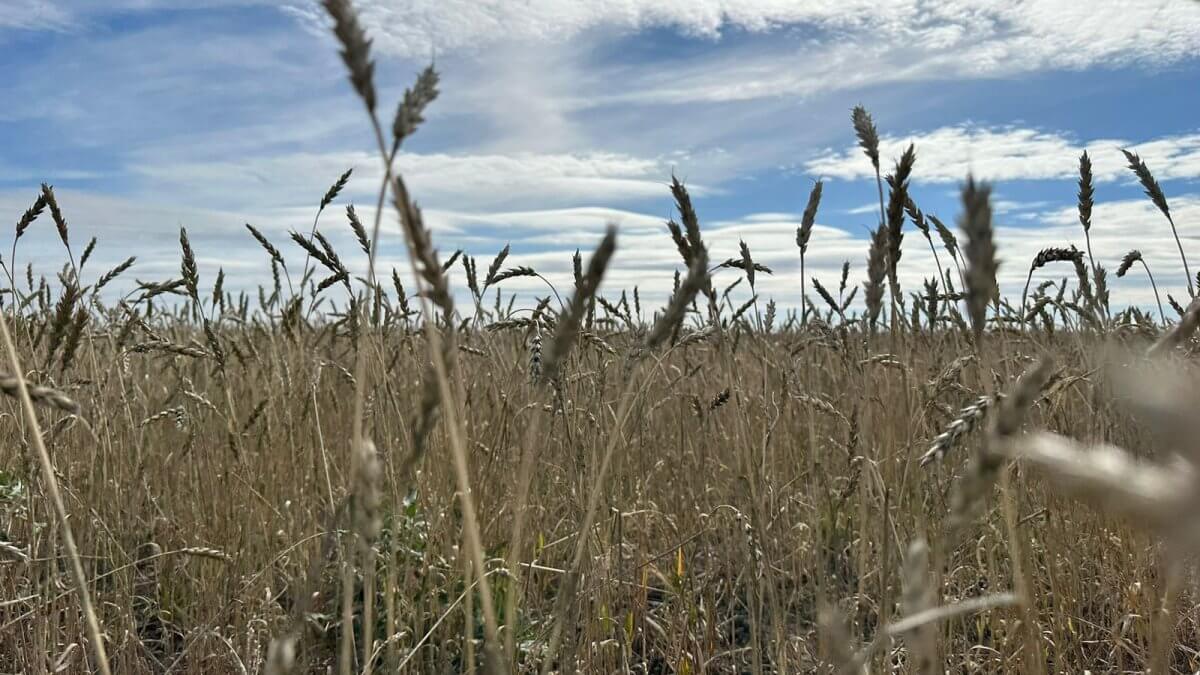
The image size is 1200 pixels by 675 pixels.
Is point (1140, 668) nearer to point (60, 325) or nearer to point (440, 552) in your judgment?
point (440, 552)

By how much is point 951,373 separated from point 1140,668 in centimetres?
110

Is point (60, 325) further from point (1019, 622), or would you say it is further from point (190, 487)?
point (1019, 622)

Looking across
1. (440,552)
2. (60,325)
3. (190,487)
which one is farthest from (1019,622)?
(190,487)

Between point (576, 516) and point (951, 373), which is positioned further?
point (576, 516)

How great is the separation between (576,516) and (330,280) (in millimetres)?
1269

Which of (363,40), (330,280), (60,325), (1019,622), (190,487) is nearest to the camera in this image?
(363,40)

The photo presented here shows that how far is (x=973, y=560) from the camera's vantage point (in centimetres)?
353

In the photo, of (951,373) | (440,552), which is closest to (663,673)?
(440,552)

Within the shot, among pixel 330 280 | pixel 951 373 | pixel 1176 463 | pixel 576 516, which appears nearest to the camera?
pixel 1176 463

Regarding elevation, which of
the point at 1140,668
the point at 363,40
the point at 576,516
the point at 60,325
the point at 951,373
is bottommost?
the point at 1140,668

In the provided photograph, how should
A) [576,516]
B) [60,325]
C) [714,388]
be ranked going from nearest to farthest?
[60,325], [576,516], [714,388]

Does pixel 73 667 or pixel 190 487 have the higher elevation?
pixel 190 487

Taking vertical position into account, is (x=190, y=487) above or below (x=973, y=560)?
above

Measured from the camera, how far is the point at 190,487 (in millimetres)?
3521
